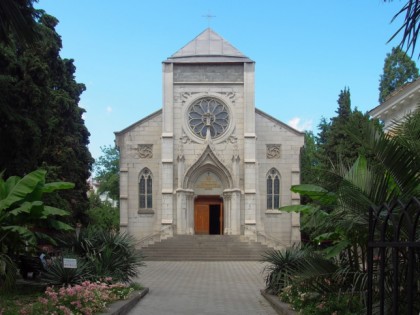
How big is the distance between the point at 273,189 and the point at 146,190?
→ 8594mm

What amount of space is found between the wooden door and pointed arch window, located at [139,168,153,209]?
10.8 feet

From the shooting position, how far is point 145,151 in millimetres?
39500

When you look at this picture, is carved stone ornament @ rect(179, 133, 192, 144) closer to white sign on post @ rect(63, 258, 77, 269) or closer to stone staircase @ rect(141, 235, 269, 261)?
stone staircase @ rect(141, 235, 269, 261)

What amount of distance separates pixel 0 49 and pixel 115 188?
43165 mm

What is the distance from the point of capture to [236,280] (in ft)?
68.5

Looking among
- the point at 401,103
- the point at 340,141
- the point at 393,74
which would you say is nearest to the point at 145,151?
the point at 340,141

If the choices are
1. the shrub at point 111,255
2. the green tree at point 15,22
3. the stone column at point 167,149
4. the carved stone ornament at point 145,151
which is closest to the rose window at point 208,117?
the stone column at point 167,149

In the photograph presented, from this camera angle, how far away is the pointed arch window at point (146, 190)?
3900cm

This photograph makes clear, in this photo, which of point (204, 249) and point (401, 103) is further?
point (204, 249)

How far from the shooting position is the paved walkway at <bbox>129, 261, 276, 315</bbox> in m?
13.0

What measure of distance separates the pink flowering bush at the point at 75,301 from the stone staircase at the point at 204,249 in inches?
806

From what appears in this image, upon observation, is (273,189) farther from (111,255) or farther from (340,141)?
(111,255)

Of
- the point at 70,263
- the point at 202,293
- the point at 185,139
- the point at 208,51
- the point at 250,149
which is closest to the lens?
the point at 70,263

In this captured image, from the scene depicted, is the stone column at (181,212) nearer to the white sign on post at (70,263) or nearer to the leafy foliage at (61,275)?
the leafy foliage at (61,275)
